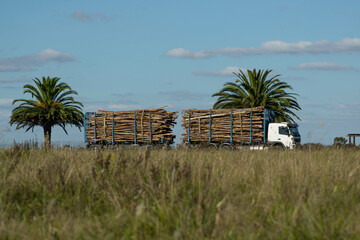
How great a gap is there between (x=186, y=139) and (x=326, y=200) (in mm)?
21980

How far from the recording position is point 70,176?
663cm

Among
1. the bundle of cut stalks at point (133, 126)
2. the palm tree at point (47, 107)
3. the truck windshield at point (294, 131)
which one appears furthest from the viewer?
the palm tree at point (47, 107)

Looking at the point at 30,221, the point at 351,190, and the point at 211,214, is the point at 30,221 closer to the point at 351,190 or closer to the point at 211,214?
the point at 211,214

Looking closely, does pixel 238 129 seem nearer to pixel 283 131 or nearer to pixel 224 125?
pixel 224 125

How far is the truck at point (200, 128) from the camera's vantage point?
965 inches

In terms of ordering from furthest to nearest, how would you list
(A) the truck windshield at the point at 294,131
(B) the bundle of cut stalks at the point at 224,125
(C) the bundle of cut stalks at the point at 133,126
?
1. (C) the bundle of cut stalks at the point at 133,126
2. (B) the bundle of cut stalks at the point at 224,125
3. (A) the truck windshield at the point at 294,131

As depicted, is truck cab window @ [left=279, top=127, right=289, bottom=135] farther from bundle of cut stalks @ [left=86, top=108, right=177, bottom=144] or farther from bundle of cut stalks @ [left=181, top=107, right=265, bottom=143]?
bundle of cut stalks @ [left=86, top=108, right=177, bottom=144]

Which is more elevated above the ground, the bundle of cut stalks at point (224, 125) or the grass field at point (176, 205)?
the bundle of cut stalks at point (224, 125)

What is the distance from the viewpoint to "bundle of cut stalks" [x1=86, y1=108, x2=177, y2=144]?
27.6 m

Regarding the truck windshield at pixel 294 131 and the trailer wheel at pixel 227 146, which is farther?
the trailer wheel at pixel 227 146

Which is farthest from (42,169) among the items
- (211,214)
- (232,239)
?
(232,239)

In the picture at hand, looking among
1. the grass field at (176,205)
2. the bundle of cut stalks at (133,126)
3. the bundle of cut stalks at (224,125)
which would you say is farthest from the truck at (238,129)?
the grass field at (176,205)

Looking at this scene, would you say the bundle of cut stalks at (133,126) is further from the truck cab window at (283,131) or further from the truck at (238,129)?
the truck cab window at (283,131)

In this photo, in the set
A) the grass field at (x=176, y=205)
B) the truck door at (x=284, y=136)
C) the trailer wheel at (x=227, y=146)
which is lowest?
the grass field at (x=176, y=205)
